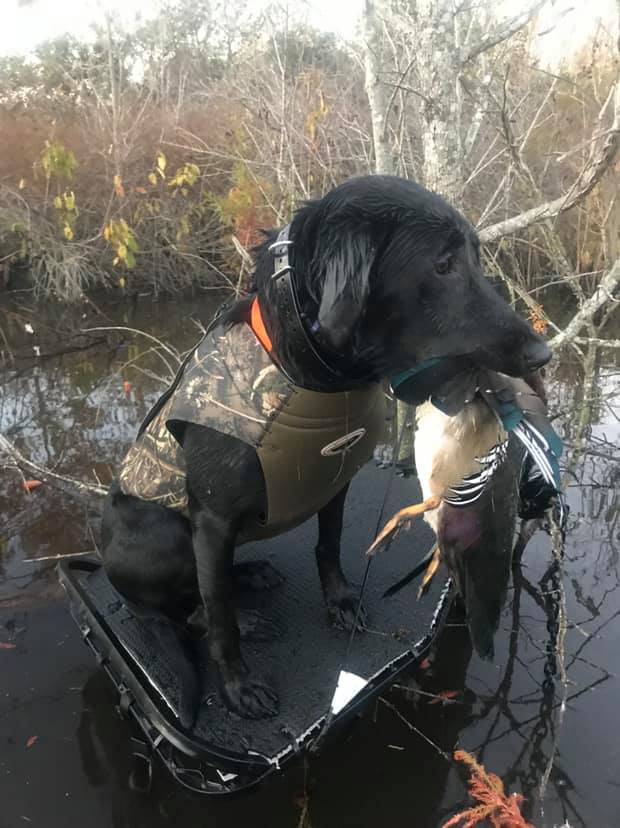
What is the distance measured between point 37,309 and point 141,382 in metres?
3.99

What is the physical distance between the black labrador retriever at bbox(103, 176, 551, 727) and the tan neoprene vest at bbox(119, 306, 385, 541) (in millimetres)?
37

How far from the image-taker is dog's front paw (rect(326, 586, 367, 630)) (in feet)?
7.23

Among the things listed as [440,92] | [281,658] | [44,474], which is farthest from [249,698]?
[440,92]

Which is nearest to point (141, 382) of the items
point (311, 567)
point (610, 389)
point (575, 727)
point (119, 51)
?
point (311, 567)

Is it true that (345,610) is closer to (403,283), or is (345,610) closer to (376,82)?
(403,283)

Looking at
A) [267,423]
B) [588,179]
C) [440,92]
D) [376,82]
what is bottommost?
[267,423]

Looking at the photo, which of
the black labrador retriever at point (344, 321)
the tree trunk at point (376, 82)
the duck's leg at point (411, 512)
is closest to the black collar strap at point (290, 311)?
the black labrador retriever at point (344, 321)

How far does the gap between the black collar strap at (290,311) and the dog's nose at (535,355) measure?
473mm

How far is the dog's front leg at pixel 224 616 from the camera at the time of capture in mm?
1809

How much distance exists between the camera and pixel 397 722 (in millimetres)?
2209

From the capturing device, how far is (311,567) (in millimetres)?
2594

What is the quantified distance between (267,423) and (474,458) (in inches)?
22.4

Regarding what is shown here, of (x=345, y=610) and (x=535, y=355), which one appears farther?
(x=345, y=610)

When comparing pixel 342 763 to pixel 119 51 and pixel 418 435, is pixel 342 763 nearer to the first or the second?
pixel 418 435
